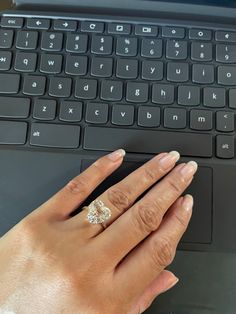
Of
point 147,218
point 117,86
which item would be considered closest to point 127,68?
point 117,86

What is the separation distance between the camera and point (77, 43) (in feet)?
2.35

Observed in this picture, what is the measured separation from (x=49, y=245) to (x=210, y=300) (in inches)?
8.9

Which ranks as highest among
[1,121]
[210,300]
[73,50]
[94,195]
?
[73,50]

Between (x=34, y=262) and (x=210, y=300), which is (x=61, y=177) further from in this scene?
(x=210, y=300)

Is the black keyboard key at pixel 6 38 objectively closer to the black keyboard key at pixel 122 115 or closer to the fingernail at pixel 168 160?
the black keyboard key at pixel 122 115

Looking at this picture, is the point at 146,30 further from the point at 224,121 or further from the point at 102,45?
the point at 224,121

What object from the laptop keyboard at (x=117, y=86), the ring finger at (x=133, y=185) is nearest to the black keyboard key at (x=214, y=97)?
the laptop keyboard at (x=117, y=86)

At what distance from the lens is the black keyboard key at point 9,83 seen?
697 millimetres

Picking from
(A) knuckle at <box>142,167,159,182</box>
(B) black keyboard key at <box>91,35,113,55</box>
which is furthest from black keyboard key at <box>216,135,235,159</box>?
(B) black keyboard key at <box>91,35,113,55</box>

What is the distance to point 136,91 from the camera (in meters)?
0.69

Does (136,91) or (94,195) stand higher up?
(136,91)

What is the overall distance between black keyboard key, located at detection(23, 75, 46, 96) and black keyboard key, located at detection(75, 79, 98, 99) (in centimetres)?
5

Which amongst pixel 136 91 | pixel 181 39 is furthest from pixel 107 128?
pixel 181 39

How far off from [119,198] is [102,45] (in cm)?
24
